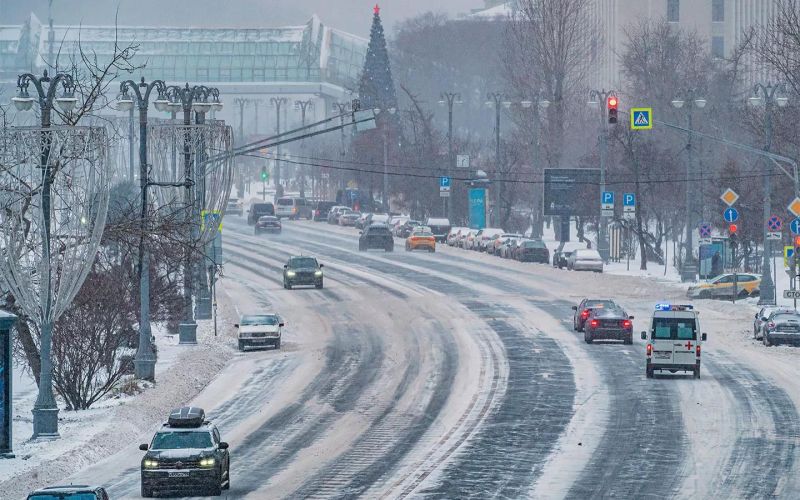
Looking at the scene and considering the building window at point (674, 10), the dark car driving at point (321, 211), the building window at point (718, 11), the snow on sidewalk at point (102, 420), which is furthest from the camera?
the building window at point (718, 11)

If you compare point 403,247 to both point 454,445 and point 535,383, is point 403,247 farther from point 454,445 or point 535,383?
point 454,445

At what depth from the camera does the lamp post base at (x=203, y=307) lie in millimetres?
62062

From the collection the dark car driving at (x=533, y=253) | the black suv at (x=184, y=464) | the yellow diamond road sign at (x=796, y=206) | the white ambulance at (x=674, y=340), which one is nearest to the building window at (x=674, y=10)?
the dark car driving at (x=533, y=253)

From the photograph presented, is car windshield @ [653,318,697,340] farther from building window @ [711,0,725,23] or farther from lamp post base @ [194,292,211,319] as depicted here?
building window @ [711,0,725,23]

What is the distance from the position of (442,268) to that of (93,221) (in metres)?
49.5

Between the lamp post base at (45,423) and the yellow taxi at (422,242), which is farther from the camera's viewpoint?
the yellow taxi at (422,242)

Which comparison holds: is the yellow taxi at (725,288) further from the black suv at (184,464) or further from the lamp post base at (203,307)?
the black suv at (184,464)

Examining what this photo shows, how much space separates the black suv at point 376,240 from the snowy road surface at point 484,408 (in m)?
25.1

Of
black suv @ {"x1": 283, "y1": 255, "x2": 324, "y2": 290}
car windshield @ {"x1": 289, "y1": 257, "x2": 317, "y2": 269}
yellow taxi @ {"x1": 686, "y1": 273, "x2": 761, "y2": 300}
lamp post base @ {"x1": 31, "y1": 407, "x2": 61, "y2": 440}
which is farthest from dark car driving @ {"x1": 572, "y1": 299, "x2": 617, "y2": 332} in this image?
lamp post base @ {"x1": 31, "y1": 407, "x2": 61, "y2": 440}

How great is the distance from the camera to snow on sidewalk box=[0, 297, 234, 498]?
1195 inches

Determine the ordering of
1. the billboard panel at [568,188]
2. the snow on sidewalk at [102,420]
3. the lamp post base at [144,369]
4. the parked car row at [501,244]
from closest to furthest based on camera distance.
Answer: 1. the snow on sidewalk at [102,420]
2. the lamp post base at [144,369]
3. the parked car row at [501,244]
4. the billboard panel at [568,188]

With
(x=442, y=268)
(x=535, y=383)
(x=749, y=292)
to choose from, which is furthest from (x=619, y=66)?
(x=535, y=383)

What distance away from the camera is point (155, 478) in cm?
2795

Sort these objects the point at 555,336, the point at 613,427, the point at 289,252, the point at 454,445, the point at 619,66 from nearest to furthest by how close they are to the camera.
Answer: the point at 454,445, the point at 613,427, the point at 555,336, the point at 289,252, the point at 619,66
